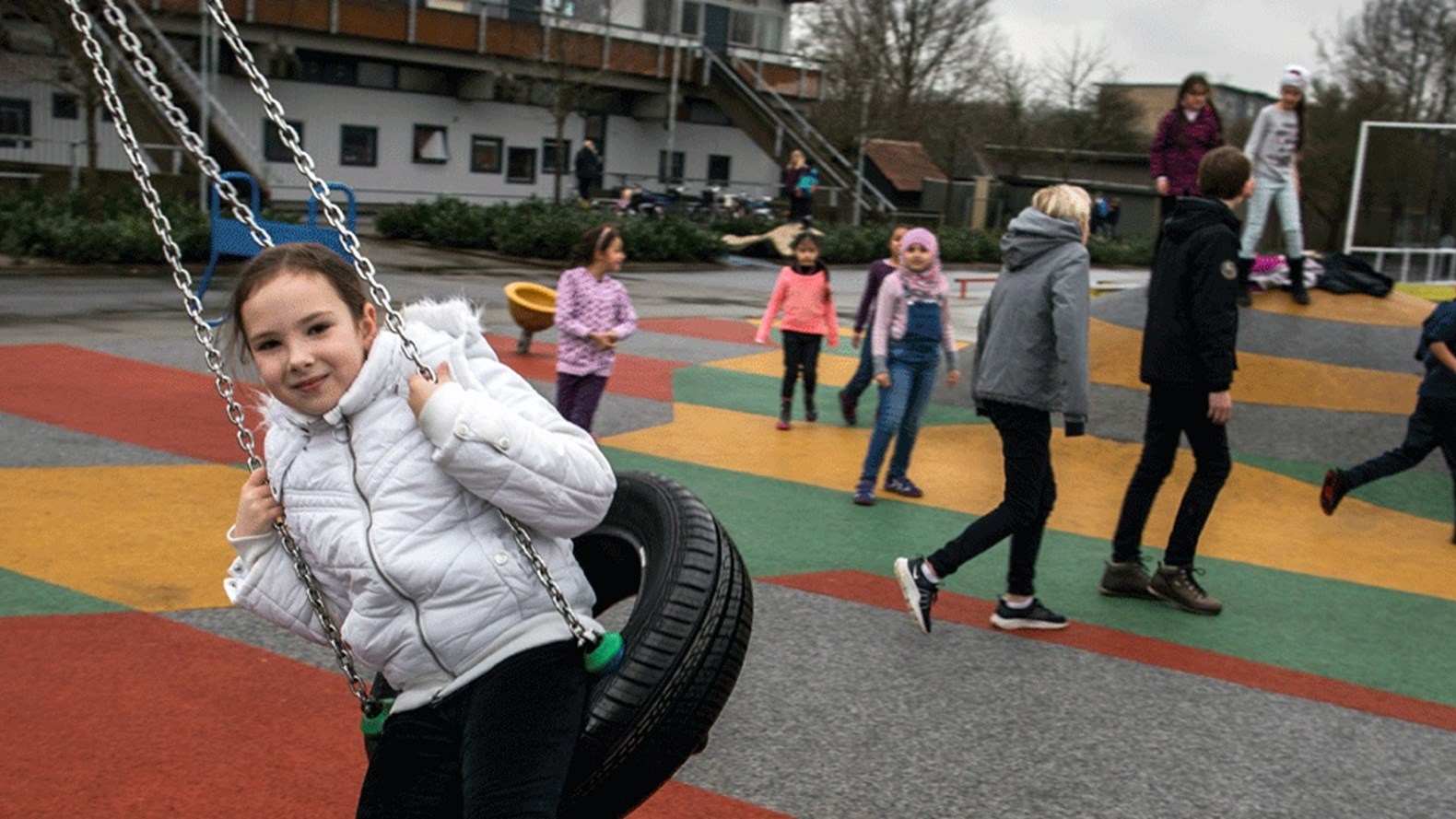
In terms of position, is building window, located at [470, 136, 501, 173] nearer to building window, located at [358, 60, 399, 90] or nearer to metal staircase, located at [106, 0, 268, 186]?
building window, located at [358, 60, 399, 90]

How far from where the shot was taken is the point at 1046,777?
14.5ft

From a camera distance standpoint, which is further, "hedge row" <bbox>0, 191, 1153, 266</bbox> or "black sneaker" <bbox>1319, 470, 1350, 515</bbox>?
"hedge row" <bbox>0, 191, 1153, 266</bbox>

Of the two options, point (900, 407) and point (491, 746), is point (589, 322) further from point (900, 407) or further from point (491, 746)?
point (491, 746)

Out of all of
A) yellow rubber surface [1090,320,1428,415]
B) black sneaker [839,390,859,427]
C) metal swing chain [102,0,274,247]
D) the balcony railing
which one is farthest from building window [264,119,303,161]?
metal swing chain [102,0,274,247]

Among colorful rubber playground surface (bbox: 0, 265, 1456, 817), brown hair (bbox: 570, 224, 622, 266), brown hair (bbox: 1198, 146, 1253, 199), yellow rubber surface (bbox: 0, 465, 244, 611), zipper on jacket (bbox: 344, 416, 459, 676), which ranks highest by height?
brown hair (bbox: 1198, 146, 1253, 199)

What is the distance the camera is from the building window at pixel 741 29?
41625 mm

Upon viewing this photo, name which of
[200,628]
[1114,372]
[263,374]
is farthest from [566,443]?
[1114,372]

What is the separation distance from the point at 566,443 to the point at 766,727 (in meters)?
2.36

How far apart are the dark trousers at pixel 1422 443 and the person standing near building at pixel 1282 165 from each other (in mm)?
2732

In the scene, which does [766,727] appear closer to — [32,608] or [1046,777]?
[1046,777]

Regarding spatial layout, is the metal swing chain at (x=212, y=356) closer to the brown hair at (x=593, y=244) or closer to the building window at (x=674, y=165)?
the brown hair at (x=593, y=244)

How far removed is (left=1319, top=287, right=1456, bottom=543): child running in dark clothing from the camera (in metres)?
8.05

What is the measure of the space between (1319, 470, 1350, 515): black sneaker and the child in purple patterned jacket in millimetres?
4213

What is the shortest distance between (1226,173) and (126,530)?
17.7ft
